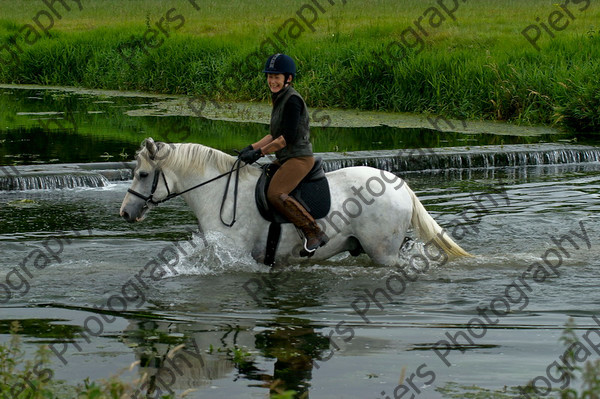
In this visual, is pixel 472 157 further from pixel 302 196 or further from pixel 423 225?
pixel 302 196

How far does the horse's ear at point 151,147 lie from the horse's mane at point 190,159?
56mm

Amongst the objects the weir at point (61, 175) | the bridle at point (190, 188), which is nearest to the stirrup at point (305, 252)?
the bridle at point (190, 188)

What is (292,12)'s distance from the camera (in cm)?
4006

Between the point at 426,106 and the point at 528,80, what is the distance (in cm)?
240

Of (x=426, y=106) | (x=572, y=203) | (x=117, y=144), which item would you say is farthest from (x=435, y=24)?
(x=572, y=203)

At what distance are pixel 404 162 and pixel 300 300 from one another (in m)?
8.17

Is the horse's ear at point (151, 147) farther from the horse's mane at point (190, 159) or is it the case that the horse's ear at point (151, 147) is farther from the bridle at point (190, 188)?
the bridle at point (190, 188)

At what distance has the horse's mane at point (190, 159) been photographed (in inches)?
324

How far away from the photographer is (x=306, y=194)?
26.7 ft

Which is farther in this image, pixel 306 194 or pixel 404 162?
pixel 404 162

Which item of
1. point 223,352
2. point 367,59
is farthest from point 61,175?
point 367,59

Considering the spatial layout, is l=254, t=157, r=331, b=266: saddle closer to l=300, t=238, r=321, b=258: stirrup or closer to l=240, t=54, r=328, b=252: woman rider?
l=240, t=54, r=328, b=252: woman rider

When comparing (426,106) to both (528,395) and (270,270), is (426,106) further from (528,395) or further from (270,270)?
(528,395)

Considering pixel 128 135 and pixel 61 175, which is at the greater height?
pixel 61 175
